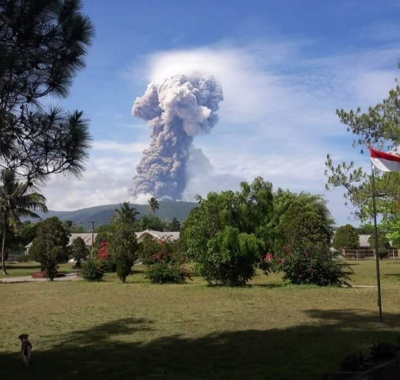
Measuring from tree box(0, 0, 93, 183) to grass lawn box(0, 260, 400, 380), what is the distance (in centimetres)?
346

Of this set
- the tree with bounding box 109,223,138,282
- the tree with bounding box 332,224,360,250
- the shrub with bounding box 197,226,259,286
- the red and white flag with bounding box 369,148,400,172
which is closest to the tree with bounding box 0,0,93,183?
the red and white flag with bounding box 369,148,400,172

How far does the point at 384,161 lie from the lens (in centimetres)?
1208

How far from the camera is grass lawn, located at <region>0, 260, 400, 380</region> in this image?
8.22m

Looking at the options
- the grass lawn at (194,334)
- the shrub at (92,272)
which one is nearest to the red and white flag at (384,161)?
the grass lawn at (194,334)

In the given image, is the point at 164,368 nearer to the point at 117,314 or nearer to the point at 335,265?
the point at 117,314

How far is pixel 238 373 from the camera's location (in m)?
7.82

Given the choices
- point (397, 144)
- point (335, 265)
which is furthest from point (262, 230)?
point (397, 144)

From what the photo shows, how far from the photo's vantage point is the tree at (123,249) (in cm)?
2909

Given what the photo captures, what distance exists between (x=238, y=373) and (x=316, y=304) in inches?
366

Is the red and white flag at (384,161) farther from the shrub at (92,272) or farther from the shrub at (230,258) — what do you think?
the shrub at (92,272)

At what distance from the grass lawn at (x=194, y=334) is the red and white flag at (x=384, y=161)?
3.73 meters

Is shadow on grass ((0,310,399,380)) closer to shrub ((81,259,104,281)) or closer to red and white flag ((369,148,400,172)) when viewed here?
red and white flag ((369,148,400,172))

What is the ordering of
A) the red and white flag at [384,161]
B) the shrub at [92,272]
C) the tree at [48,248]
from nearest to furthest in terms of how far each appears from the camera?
the red and white flag at [384,161]
the shrub at [92,272]
the tree at [48,248]

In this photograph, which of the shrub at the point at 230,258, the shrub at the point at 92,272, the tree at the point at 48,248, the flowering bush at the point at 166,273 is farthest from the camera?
the tree at the point at 48,248
